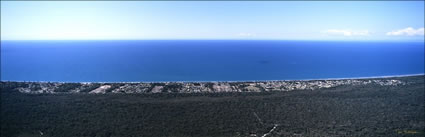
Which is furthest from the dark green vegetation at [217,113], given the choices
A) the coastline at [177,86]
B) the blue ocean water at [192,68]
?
the blue ocean water at [192,68]

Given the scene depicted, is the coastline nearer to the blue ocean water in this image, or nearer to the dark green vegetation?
the dark green vegetation

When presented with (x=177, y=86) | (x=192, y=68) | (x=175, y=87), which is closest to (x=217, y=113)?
(x=175, y=87)

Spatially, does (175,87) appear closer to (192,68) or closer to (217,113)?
(217,113)

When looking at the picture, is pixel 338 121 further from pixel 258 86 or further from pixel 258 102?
pixel 258 86

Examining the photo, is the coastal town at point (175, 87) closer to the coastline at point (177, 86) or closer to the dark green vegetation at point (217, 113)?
the coastline at point (177, 86)

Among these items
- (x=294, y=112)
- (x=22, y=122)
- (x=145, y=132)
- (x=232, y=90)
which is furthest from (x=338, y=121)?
(x=22, y=122)

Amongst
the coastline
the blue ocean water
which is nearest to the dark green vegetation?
the coastline
